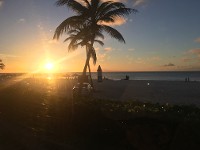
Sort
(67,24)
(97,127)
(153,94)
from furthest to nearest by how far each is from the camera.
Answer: (153,94) → (67,24) → (97,127)

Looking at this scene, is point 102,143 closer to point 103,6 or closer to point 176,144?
point 176,144

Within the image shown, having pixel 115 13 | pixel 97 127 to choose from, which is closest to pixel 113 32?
pixel 115 13

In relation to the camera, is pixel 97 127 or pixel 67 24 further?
pixel 67 24

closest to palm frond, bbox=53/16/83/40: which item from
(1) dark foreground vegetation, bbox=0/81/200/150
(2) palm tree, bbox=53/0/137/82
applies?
(2) palm tree, bbox=53/0/137/82

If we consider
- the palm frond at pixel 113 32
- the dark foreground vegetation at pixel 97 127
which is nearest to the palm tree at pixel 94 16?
the palm frond at pixel 113 32

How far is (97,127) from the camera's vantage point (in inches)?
276

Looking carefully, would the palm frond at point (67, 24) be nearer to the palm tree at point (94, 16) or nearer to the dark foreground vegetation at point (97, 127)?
the palm tree at point (94, 16)

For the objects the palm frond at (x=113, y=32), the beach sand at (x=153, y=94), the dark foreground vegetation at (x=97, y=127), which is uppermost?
the palm frond at (x=113, y=32)

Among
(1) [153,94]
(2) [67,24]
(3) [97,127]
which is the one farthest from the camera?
(1) [153,94]

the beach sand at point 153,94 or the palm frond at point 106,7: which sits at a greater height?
the palm frond at point 106,7

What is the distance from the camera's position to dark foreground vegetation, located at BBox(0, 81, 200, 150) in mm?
5582

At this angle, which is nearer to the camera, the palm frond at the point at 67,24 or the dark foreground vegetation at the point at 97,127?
the dark foreground vegetation at the point at 97,127

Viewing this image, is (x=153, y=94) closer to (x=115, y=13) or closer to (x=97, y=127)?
(x=115, y=13)

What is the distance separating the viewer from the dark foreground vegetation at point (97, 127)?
220 inches
